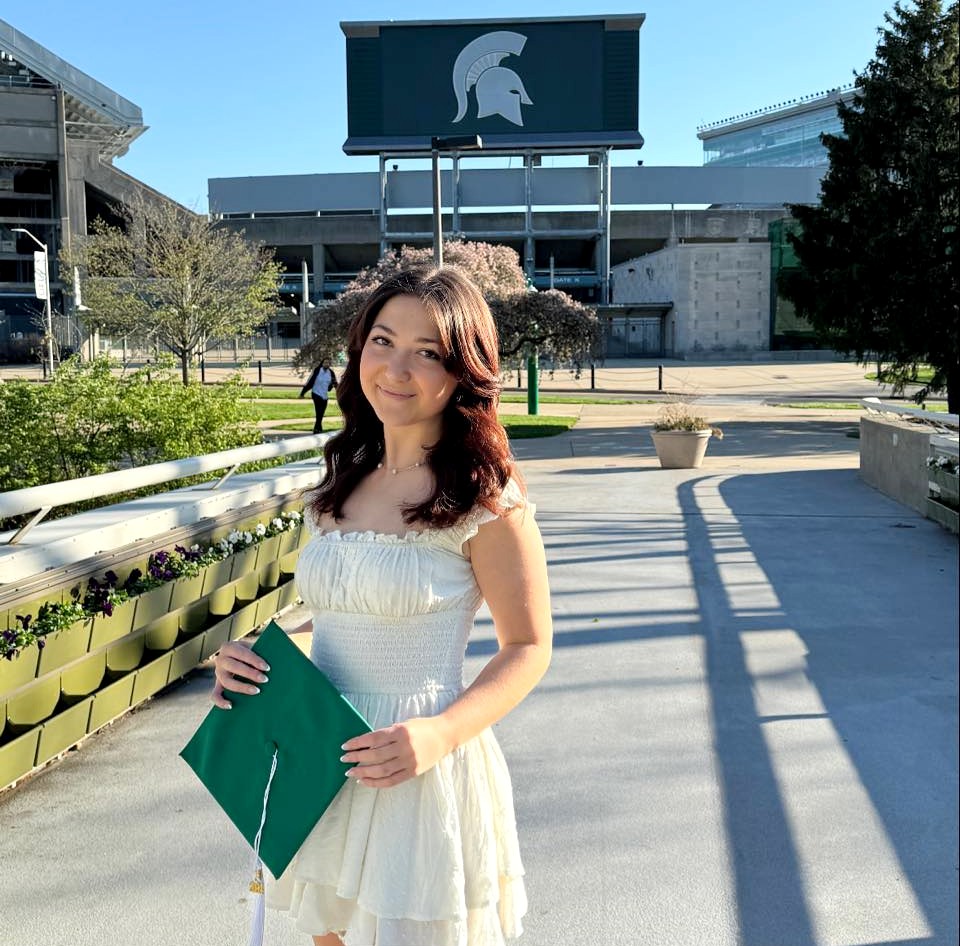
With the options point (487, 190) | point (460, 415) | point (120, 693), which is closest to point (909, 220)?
point (120, 693)

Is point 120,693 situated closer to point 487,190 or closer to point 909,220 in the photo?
point 909,220

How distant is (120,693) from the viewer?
4.40m

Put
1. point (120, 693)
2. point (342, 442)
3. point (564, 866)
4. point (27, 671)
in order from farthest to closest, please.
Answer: point (120, 693), point (27, 671), point (564, 866), point (342, 442)

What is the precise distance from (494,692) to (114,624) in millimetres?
2999

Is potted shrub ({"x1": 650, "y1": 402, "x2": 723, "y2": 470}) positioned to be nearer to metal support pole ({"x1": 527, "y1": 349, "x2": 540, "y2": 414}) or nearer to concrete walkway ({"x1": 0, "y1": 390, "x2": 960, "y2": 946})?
concrete walkway ({"x1": 0, "y1": 390, "x2": 960, "y2": 946})

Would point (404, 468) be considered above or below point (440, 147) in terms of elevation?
below

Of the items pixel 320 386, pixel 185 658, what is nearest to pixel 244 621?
pixel 185 658

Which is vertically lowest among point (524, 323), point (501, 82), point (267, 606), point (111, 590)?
point (267, 606)

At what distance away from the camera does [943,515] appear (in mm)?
9562

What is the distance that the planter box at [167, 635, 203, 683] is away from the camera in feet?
16.2

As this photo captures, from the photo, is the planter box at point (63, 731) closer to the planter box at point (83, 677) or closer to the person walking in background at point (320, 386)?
the planter box at point (83, 677)

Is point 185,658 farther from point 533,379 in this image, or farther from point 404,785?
point 533,379

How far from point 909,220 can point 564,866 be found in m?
18.3

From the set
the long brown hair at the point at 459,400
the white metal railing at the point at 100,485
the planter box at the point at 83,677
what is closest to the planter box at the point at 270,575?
the white metal railing at the point at 100,485
